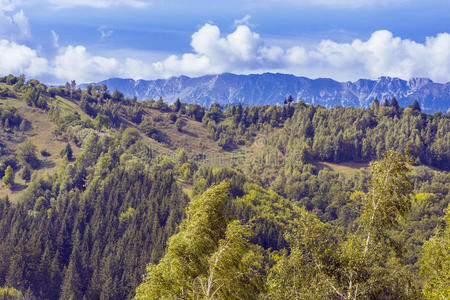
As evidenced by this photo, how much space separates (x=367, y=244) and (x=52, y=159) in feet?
569

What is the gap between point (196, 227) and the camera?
50.4ft

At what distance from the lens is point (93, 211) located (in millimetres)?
125312

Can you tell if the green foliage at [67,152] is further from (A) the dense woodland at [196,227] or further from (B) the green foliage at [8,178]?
(B) the green foliage at [8,178]

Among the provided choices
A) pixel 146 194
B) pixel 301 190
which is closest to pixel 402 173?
pixel 146 194

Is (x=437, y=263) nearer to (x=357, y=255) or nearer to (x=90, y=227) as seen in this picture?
(x=357, y=255)

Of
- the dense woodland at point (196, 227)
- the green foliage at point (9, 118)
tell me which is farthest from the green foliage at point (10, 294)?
the green foliage at point (9, 118)

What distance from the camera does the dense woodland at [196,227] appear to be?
14.3 m

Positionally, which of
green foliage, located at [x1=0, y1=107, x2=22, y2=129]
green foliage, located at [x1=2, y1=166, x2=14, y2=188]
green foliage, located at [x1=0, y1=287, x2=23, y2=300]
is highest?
green foliage, located at [x1=0, y1=107, x2=22, y2=129]

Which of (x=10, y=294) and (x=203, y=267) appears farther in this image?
(x=10, y=294)

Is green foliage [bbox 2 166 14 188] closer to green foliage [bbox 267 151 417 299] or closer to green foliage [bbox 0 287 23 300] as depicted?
green foliage [bbox 0 287 23 300]

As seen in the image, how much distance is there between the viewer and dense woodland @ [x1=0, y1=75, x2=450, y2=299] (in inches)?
563

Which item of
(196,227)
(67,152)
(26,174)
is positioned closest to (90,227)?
(26,174)

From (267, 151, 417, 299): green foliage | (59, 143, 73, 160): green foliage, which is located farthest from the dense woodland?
(59, 143, 73, 160): green foliage

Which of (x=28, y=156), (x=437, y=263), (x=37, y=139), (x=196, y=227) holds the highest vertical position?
(x=196, y=227)
